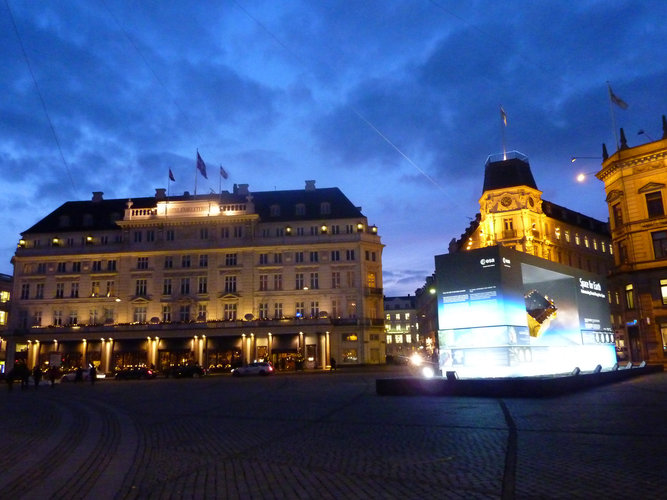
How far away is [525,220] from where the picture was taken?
72250 millimetres

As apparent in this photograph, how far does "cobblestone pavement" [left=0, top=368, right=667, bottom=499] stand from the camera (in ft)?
25.9

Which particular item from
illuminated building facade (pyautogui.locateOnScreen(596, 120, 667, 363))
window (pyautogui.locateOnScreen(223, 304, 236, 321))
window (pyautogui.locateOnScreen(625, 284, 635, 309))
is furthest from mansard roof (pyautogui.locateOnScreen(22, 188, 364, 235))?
window (pyautogui.locateOnScreen(625, 284, 635, 309))

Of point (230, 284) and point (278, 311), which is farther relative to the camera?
point (230, 284)

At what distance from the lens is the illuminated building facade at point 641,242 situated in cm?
4338

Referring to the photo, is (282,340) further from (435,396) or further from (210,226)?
(435,396)

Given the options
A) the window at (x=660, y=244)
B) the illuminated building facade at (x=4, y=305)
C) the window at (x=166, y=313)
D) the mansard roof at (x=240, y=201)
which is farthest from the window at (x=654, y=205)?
the illuminated building facade at (x=4, y=305)

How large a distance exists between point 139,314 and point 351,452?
63.0 meters

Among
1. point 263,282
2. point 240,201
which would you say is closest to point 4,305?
point 240,201

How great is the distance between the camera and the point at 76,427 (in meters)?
16.0

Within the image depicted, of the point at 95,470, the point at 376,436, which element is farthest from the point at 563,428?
the point at 95,470

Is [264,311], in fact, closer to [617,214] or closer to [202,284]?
[202,284]

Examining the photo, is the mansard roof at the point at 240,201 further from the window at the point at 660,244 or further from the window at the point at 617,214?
the window at the point at 660,244

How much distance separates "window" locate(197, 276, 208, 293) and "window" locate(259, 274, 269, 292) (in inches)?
265

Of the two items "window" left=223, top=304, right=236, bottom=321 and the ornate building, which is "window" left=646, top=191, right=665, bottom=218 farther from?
"window" left=223, top=304, right=236, bottom=321
